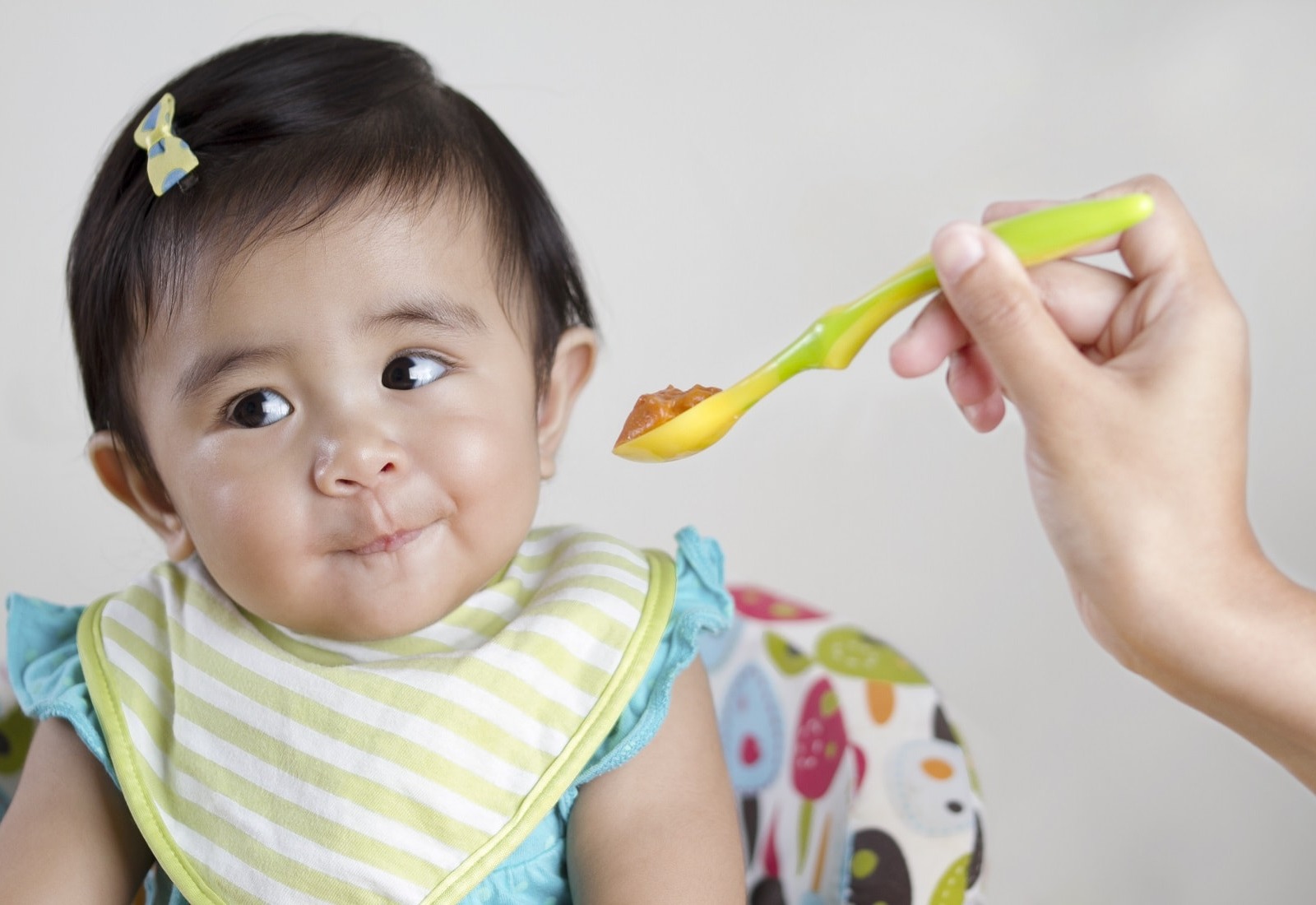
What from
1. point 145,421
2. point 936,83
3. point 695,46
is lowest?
point 145,421

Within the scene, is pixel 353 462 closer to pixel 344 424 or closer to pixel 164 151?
pixel 344 424

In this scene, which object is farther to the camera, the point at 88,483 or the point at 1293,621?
the point at 88,483

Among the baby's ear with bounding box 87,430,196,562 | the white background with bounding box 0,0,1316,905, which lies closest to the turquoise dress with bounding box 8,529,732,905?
the baby's ear with bounding box 87,430,196,562

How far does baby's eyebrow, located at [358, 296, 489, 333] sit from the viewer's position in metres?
0.96

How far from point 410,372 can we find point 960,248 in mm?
402

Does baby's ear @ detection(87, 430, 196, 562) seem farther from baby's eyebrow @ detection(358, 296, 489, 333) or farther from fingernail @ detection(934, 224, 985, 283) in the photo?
fingernail @ detection(934, 224, 985, 283)

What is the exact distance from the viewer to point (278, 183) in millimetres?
980

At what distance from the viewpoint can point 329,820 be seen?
0.98 metres

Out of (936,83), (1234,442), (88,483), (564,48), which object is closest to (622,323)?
(564,48)

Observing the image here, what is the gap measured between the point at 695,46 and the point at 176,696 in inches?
44.4

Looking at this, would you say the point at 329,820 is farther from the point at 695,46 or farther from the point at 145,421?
the point at 695,46

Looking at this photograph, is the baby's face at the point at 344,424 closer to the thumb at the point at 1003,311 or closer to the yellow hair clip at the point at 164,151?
the yellow hair clip at the point at 164,151

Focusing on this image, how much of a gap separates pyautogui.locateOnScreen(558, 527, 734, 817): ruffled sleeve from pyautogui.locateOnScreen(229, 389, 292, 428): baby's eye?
12.5 inches

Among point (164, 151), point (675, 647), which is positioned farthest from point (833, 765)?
point (164, 151)
